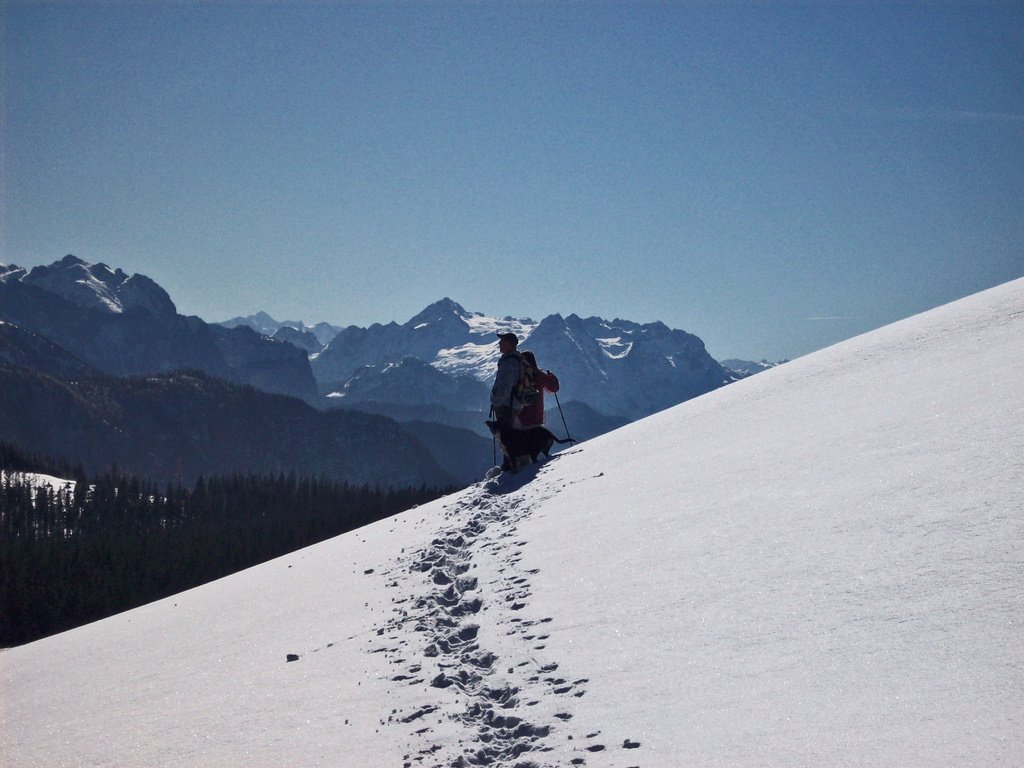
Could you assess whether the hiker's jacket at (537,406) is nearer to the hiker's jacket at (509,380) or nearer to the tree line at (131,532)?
the hiker's jacket at (509,380)

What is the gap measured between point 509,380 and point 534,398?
747 mm

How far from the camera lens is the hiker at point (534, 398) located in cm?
1878

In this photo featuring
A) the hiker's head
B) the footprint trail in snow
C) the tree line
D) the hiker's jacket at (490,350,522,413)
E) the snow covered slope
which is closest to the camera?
the snow covered slope

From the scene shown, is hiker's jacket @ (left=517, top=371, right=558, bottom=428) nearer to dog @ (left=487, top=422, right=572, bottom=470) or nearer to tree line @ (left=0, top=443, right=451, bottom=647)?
dog @ (left=487, top=422, right=572, bottom=470)

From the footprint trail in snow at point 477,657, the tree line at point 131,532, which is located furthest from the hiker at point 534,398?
the tree line at point 131,532

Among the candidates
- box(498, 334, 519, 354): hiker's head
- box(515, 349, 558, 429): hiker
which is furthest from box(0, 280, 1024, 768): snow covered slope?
box(498, 334, 519, 354): hiker's head

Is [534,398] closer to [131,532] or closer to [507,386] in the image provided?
[507,386]

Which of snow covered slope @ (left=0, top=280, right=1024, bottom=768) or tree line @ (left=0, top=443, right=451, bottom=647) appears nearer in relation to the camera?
snow covered slope @ (left=0, top=280, right=1024, bottom=768)

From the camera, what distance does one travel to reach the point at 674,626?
7.89 meters

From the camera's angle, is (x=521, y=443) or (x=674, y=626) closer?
(x=674, y=626)

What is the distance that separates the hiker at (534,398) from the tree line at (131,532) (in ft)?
223

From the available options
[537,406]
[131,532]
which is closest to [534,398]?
[537,406]

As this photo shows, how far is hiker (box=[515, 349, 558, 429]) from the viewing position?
18781mm

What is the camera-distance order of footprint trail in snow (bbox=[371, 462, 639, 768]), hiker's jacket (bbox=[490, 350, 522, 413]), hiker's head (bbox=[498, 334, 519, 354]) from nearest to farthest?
footprint trail in snow (bbox=[371, 462, 639, 768])
hiker's jacket (bbox=[490, 350, 522, 413])
hiker's head (bbox=[498, 334, 519, 354])
